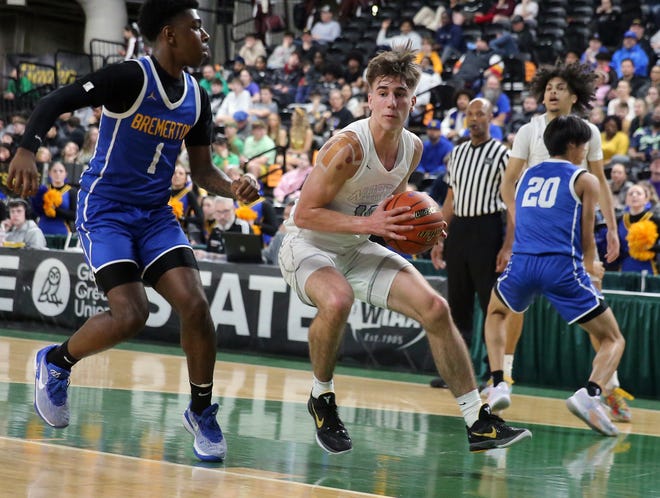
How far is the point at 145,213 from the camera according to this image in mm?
5402

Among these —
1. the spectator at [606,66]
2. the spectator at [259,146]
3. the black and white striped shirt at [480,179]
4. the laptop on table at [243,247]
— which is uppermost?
the spectator at [606,66]

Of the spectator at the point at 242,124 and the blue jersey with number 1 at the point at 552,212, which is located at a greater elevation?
the spectator at the point at 242,124

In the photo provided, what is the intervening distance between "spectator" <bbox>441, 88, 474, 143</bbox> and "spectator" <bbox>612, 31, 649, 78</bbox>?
2.25m

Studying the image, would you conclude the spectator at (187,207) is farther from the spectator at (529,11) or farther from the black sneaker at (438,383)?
the spectator at (529,11)

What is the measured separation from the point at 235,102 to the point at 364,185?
13.8 metres

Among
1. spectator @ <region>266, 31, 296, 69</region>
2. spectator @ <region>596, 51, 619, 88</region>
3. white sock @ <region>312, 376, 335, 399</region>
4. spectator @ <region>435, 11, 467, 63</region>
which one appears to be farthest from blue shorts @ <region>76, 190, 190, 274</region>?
spectator @ <region>266, 31, 296, 69</region>

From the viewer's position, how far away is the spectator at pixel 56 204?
13758 mm

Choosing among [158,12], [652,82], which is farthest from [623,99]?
[158,12]

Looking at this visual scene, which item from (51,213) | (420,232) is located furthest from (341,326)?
(51,213)

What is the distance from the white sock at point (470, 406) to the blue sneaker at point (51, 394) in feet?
6.10

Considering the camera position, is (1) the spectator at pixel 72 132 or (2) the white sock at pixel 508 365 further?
(1) the spectator at pixel 72 132

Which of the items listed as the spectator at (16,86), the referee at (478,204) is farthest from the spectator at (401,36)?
the referee at (478,204)

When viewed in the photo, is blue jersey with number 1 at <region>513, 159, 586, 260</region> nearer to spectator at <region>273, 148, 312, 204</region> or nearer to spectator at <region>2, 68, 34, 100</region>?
spectator at <region>273, 148, 312, 204</region>

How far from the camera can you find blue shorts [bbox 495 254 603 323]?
23.0 ft
